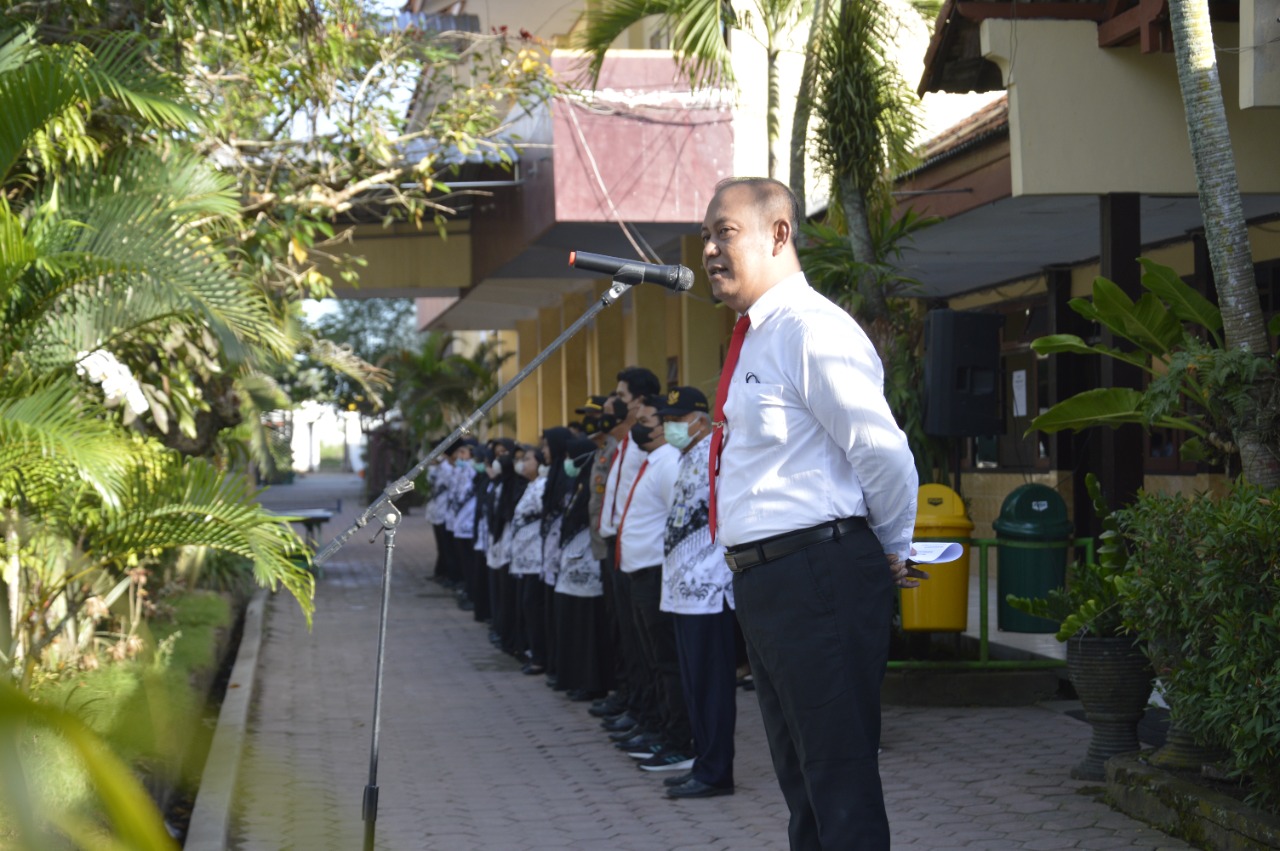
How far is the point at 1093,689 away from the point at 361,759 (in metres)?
4.21

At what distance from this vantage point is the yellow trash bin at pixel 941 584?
920 centimetres

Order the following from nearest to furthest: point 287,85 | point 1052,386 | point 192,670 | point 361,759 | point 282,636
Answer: point 361,759, point 192,670, point 287,85, point 1052,386, point 282,636

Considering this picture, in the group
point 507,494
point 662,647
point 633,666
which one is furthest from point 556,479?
point 662,647

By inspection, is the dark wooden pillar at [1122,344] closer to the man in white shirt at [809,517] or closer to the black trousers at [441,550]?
the man in white shirt at [809,517]

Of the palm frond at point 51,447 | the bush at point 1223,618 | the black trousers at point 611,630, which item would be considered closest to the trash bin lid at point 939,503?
the black trousers at point 611,630

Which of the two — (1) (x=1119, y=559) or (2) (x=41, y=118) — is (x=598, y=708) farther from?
(2) (x=41, y=118)

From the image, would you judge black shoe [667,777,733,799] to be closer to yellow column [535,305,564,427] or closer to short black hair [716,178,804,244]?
short black hair [716,178,804,244]

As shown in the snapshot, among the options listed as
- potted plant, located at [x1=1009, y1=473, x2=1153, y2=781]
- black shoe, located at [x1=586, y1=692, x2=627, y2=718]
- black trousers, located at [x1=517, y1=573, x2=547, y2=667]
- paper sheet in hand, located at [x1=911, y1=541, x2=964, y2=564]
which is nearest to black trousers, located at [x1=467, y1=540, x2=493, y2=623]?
black trousers, located at [x1=517, y1=573, x2=547, y2=667]

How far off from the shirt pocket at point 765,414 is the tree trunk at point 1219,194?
11.7 ft

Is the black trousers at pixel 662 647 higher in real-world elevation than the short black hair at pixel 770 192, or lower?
lower

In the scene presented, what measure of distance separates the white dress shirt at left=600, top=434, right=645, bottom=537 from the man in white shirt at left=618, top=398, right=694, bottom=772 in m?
0.41

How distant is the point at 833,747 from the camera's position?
361 cm

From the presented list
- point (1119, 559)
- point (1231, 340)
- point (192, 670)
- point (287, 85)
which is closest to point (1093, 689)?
point (1119, 559)

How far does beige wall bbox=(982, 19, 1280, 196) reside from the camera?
30.4 feet
